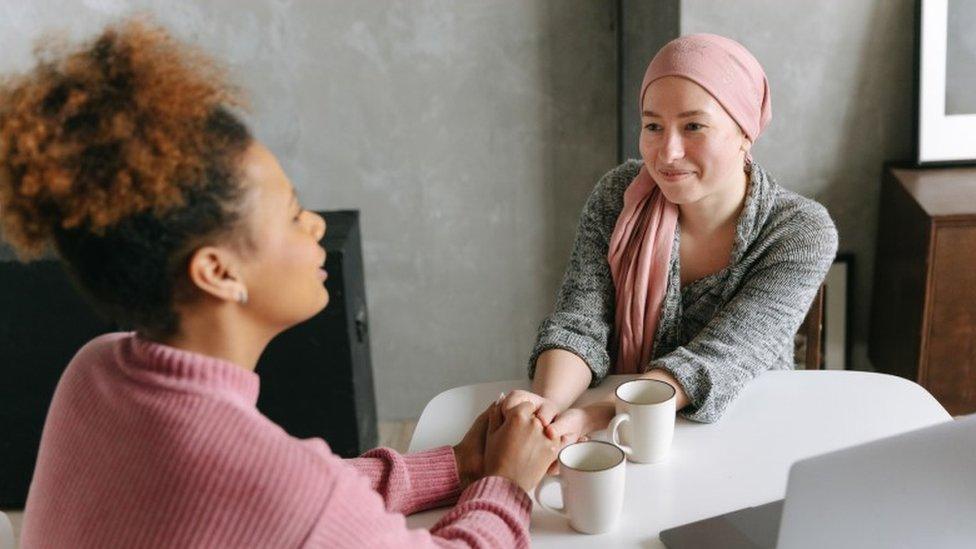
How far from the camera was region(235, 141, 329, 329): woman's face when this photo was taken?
0.93 meters

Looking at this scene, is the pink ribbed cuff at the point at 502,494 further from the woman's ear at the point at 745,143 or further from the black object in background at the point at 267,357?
the black object in background at the point at 267,357

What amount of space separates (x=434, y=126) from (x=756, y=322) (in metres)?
1.41

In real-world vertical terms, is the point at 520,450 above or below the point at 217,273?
below

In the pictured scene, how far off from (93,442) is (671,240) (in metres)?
1.05

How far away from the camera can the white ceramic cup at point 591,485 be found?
1092mm

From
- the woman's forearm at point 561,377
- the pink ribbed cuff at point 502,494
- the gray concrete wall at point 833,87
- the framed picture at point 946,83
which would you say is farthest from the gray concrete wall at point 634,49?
the pink ribbed cuff at point 502,494

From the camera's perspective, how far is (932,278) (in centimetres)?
230

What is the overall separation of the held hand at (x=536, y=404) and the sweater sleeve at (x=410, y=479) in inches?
4.2

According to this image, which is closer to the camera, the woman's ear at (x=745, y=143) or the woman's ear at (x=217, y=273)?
the woman's ear at (x=217, y=273)

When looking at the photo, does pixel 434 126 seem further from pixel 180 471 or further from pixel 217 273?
pixel 180 471

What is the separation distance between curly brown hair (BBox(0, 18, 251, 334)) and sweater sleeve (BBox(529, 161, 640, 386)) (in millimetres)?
758

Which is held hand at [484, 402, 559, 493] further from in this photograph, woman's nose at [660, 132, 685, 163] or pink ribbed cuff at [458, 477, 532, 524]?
woman's nose at [660, 132, 685, 163]

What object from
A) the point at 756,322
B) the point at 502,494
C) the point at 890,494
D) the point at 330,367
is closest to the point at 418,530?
the point at 502,494

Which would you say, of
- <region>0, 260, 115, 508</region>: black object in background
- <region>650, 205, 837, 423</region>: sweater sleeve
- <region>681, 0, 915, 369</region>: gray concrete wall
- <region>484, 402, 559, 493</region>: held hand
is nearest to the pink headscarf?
<region>650, 205, 837, 423</region>: sweater sleeve
